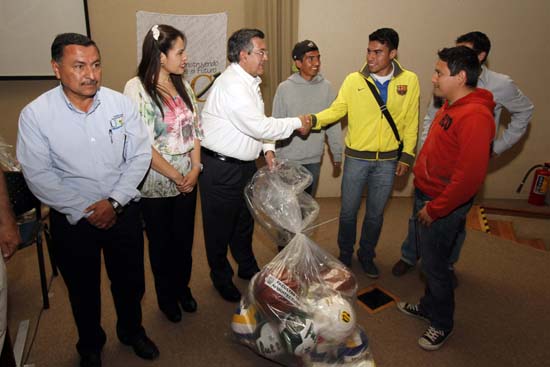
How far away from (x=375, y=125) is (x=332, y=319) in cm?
128

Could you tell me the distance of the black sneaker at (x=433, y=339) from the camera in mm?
2027

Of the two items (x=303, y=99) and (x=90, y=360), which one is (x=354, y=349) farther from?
(x=303, y=99)

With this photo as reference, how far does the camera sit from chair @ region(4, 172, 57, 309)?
192 centimetres

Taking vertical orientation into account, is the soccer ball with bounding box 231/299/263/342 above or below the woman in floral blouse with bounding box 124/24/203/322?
below

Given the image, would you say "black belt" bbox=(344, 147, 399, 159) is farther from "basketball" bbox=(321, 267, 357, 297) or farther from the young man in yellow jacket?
"basketball" bbox=(321, 267, 357, 297)

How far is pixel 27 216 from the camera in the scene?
90.1 inches

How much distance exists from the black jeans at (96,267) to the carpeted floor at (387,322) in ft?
0.72

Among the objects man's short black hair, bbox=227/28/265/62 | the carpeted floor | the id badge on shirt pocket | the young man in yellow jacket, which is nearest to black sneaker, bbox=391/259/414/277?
the carpeted floor

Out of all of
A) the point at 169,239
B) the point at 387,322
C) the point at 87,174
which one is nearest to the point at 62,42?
the point at 87,174

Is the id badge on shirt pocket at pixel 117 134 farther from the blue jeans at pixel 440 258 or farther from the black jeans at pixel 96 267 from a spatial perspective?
the blue jeans at pixel 440 258

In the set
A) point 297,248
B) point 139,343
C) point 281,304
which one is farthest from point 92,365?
point 297,248

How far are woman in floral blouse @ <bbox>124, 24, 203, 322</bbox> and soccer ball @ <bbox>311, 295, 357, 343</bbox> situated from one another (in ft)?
2.80

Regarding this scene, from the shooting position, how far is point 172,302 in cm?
221

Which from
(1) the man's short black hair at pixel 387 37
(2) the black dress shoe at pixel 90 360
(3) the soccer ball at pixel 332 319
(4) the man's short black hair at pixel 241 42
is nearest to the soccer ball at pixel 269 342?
(3) the soccer ball at pixel 332 319
